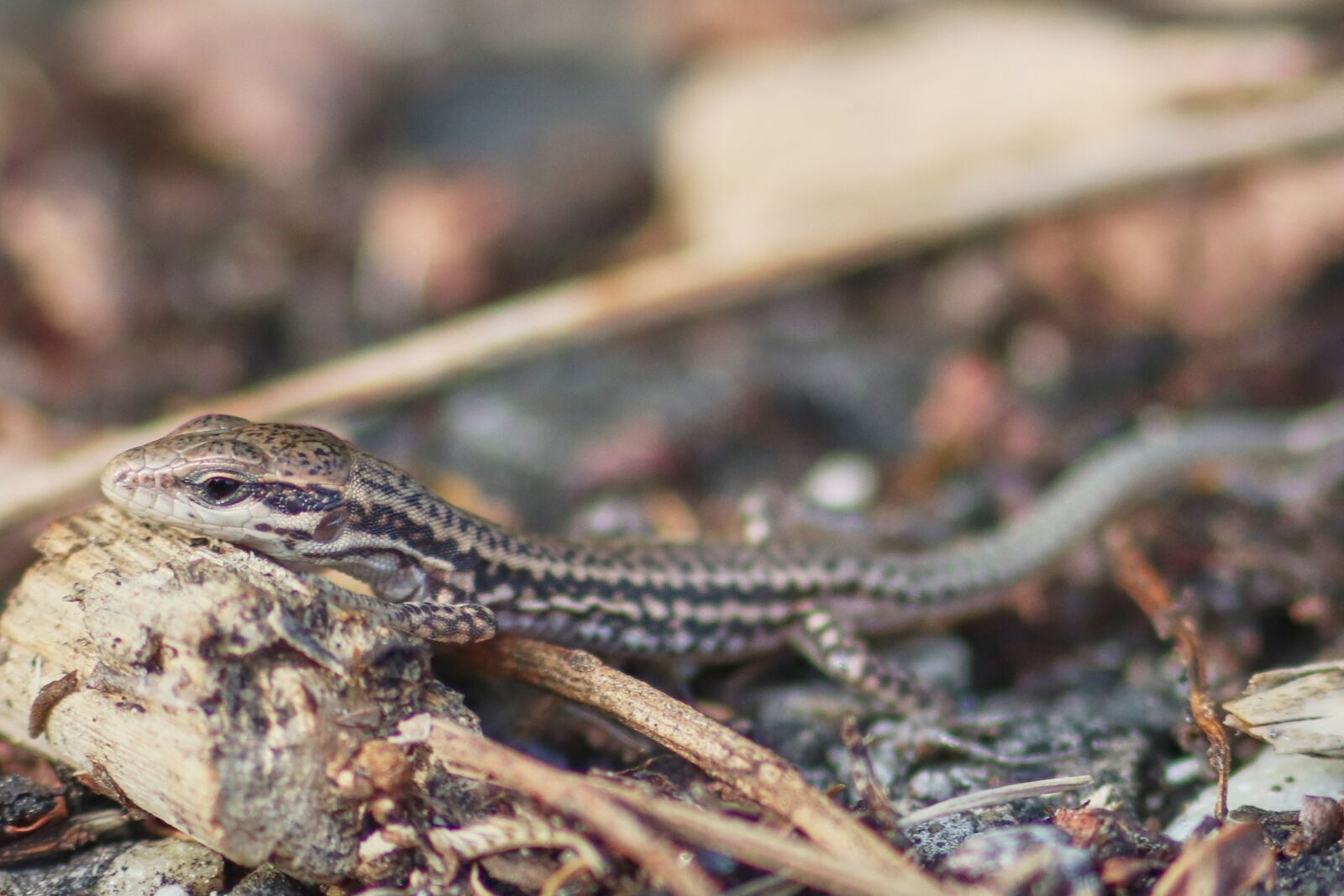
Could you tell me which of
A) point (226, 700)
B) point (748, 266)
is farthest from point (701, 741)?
point (748, 266)

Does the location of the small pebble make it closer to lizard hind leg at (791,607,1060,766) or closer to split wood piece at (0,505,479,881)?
lizard hind leg at (791,607,1060,766)

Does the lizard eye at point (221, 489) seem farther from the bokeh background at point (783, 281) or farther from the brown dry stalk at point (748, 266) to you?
the brown dry stalk at point (748, 266)

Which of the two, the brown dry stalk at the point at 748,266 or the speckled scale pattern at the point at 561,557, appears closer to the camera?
the speckled scale pattern at the point at 561,557

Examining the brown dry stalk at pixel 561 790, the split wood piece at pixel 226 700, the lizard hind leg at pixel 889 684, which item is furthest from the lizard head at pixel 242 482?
the lizard hind leg at pixel 889 684

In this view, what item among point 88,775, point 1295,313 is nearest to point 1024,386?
point 1295,313

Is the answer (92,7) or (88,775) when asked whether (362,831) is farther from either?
(92,7)

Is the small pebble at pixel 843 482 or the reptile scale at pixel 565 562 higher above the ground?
the small pebble at pixel 843 482

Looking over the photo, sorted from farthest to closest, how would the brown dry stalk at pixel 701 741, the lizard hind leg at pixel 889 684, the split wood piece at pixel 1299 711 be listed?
the lizard hind leg at pixel 889 684 → the split wood piece at pixel 1299 711 → the brown dry stalk at pixel 701 741

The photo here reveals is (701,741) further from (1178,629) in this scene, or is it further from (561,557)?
(1178,629)
